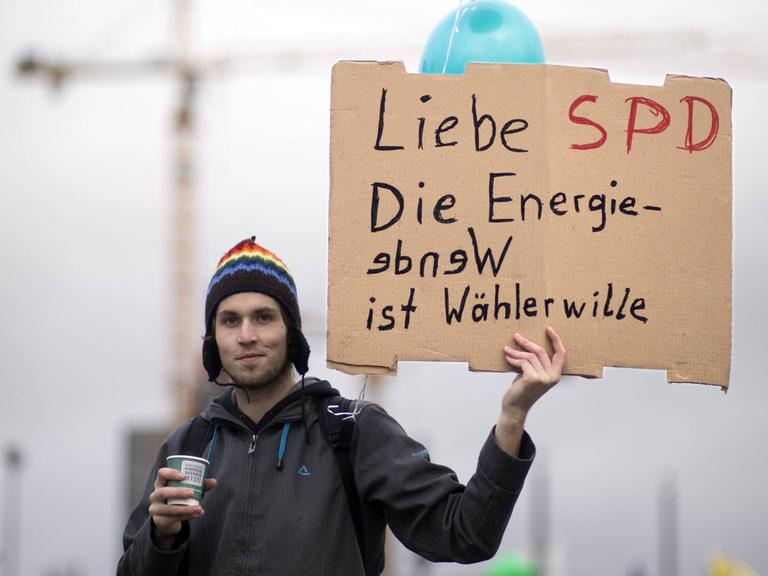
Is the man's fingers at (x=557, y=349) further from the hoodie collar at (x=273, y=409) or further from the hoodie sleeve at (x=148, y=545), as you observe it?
the hoodie sleeve at (x=148, y=545)

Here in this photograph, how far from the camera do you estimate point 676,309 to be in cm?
401

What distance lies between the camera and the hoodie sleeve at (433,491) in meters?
3.81

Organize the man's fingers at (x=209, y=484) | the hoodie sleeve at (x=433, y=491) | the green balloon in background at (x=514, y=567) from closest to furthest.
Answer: the hoodie sleeve at (x=433, y=491)
the man's fingers at (x=209, y=484)
the green balloon in background at (x=514, y=567)

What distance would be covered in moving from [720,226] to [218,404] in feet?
5.52

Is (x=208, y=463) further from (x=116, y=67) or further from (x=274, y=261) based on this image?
(x=116, y=67)

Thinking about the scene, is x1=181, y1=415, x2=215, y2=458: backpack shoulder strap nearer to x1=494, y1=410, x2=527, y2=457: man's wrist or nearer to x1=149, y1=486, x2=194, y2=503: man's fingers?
x1=149, y1=486, x2=194, y2=503: man's fingers

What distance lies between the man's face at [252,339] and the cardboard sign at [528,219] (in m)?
0.21

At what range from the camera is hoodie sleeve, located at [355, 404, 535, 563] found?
3.81 m

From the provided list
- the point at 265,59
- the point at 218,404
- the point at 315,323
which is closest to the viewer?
the point at 218,404

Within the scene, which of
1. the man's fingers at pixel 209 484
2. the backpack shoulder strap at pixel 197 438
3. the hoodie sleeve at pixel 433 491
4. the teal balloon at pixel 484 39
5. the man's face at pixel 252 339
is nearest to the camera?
the hoodie sleeve at pixel 433 491

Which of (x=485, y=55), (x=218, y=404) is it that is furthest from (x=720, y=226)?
(x=218, y=404)

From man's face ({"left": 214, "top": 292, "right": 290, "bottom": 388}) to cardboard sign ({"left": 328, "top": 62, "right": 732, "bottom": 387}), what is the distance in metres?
0.21

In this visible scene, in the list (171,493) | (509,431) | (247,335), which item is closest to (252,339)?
(247,335)

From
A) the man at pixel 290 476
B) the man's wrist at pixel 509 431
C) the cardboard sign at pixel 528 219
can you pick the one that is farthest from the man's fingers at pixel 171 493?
the man's wrist at pixel 509 431
